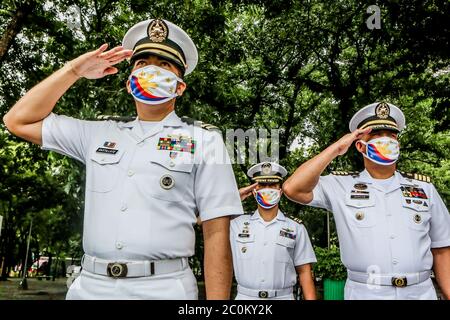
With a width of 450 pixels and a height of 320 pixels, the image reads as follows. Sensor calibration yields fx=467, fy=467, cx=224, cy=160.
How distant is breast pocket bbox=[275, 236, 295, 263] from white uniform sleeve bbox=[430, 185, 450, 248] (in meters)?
1.91

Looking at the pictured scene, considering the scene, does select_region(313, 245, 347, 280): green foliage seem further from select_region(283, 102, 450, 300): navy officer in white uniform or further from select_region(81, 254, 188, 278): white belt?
select_region(81, 254, 188, 278): white belt

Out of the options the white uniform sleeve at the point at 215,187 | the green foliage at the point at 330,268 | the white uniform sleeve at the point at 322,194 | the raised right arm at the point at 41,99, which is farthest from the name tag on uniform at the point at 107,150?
the green foliage at the point at 330,268

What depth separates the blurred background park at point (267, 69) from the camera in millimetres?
6980

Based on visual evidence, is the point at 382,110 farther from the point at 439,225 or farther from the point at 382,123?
the point at 439,225

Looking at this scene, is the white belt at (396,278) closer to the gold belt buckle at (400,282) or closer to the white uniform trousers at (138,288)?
the gold belt buckle at (400,282)

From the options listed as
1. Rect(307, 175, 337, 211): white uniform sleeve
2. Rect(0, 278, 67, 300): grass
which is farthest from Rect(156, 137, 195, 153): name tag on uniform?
Rect(0, 278, 67, 300): grass

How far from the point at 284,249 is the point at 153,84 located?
10.6ft

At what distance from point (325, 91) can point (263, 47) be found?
1.97 m

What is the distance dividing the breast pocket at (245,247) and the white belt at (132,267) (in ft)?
10.3

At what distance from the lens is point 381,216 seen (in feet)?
10.9

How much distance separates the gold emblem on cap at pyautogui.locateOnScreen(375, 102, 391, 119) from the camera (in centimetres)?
361

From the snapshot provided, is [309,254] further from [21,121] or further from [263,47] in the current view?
[263,47]

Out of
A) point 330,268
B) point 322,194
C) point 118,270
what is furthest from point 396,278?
point 330,268

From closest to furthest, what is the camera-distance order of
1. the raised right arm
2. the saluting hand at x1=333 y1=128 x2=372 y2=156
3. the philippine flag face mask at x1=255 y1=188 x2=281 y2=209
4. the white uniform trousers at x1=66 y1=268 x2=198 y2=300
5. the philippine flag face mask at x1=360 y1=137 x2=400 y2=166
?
the white uniform trousers at x1=66 y1=268 x2=198 y2=300, the raised right arm, the saluting hand at x1=333 y1=128 x2=372 y2=156, the philippine flag face mask at x1=360 y1=137 x2=400 y2=166, the philippine flag face mask at x1=255 y1=188 x2=281 y2=209
